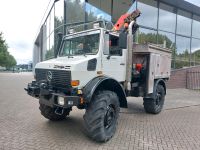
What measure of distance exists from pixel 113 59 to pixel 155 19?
11727 mm

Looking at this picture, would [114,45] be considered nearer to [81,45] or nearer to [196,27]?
[81,45]

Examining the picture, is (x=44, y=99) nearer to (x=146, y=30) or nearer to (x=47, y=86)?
(x=47, y=86)

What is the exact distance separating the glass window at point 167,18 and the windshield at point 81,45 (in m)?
11.9

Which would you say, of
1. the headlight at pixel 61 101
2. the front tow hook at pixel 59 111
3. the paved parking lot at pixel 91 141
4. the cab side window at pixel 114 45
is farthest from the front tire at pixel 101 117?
the front tow hook at pixel 59 111

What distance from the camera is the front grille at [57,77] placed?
4998mm

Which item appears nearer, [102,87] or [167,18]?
[102,87]

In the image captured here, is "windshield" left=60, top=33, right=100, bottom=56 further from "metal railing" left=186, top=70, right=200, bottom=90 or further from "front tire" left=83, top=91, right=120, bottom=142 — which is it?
"metal railing" left=186, top=70, right=200, bottom=90

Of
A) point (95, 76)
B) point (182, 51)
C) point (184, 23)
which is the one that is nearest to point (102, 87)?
point (95, 76)

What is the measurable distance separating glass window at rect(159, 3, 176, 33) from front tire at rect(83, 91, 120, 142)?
12818 mm

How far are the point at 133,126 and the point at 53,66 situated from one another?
2850mm

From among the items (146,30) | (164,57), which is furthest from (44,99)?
(146,30)

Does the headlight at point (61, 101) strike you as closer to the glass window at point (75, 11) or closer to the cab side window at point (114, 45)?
the cab side window at point (114, 45)

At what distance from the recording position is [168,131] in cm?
612

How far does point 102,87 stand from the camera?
5.61 meters
